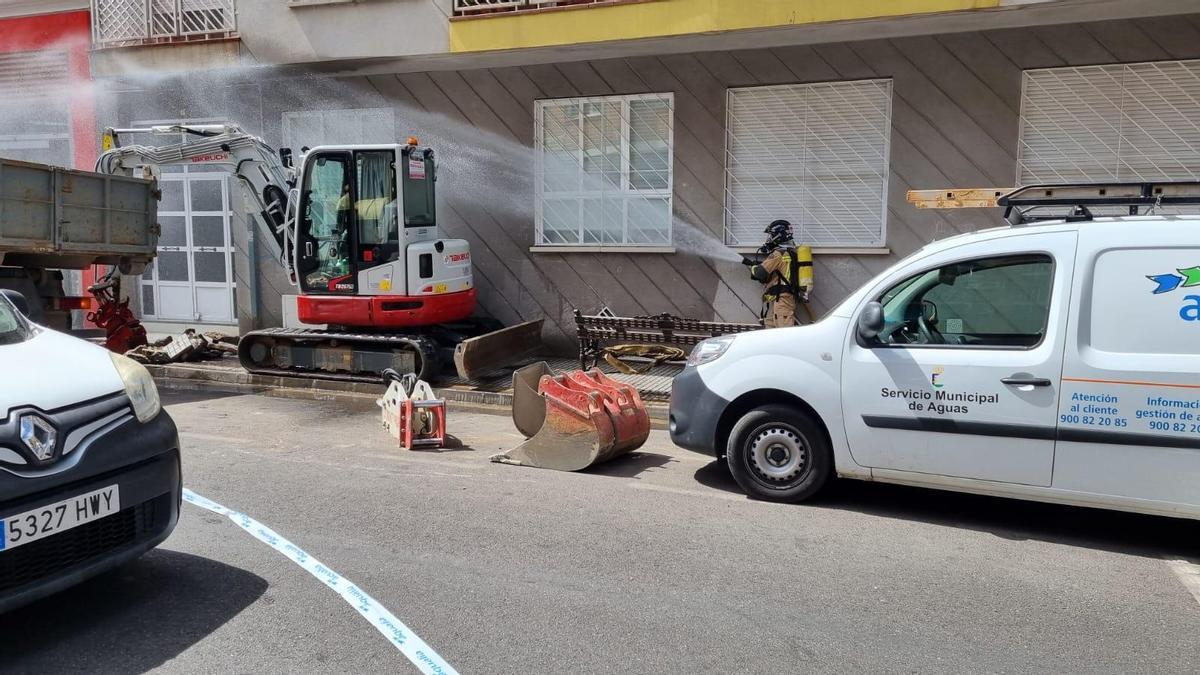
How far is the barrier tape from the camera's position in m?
3.92

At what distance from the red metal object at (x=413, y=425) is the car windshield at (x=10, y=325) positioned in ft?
12.0

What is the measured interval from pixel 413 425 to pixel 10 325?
3.90m

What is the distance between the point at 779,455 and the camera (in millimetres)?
6375

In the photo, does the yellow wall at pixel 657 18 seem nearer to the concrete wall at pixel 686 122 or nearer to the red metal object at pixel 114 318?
the concrete wall at pixel 686 122

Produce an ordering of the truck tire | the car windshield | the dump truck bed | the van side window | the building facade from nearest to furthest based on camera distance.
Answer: the car windshield, the van side window, the truck tire, the dump truck bed, the building facade

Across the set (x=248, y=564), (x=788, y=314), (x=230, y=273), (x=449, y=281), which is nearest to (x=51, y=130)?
(x=230, y=273)

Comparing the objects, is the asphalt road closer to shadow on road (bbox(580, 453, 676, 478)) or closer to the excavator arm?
shadow on road (bbox(580, 453, 676, 478))

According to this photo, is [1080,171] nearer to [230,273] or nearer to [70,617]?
[70,617]

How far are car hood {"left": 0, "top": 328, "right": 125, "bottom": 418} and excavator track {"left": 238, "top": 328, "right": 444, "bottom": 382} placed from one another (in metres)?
6.44

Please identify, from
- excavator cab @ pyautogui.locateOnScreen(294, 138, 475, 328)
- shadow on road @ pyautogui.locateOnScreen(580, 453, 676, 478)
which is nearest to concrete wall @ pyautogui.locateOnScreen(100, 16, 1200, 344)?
excavator cab @ pyautogui.locateOnScreen(294, 138, 475, 328)

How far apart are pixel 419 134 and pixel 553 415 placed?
7.66 metres

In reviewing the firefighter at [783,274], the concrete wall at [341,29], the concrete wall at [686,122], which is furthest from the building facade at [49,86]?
the firefighter at [783,274]

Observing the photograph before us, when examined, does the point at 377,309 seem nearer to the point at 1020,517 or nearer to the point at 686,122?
the point at 686,122

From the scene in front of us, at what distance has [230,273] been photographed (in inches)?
617
